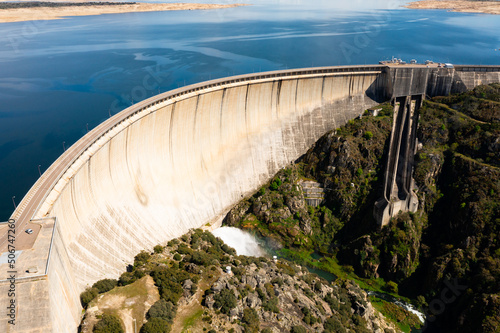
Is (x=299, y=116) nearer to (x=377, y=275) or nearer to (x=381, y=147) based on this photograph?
(x=381, y=147)

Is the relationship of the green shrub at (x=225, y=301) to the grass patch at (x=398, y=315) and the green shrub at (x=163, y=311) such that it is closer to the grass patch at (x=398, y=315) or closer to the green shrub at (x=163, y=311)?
the green shrub at (x=163, y=311)

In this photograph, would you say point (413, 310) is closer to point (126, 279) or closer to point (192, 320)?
point (192, 320)

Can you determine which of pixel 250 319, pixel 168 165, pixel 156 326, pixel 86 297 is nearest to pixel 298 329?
pixel 250 319

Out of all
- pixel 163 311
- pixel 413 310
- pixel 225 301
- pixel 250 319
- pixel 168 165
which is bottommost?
pixel 413 310

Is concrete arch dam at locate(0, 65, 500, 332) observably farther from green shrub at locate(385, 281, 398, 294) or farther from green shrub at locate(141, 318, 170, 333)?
green shrub at locate(385, 281, 398, 294)

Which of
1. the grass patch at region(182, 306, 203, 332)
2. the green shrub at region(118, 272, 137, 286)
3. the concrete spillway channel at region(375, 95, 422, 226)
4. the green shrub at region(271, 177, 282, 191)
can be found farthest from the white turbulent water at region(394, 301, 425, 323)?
the green shrub at region(118, 272, 137, 286)
